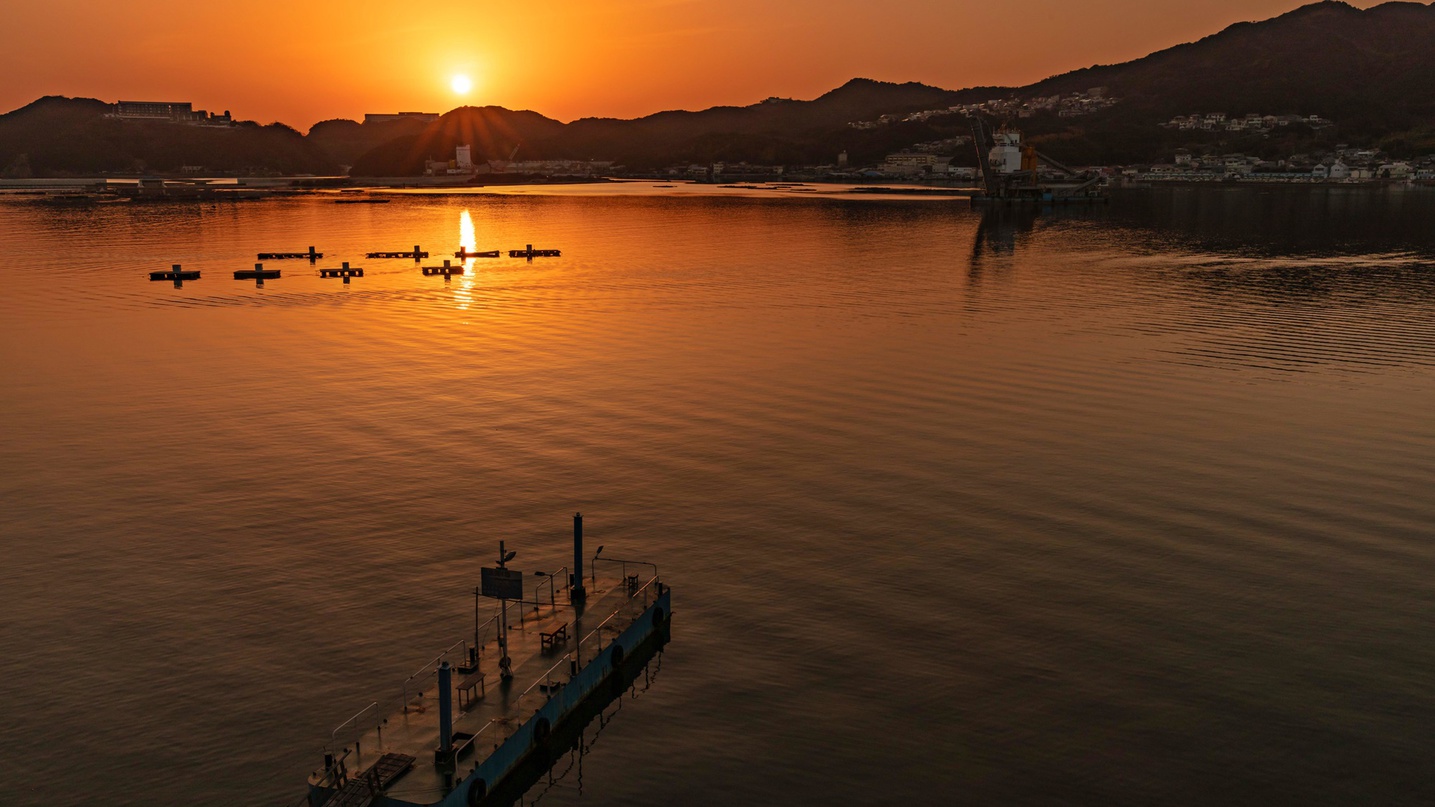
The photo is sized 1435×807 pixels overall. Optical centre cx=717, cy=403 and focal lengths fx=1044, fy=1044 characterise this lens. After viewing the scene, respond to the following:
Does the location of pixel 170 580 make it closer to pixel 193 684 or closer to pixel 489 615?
pixel 193 684

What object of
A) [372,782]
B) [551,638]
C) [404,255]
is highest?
[404,255]

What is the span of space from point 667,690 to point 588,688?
251 centimetres

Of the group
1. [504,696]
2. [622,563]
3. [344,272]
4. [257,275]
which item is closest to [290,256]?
[257,275]

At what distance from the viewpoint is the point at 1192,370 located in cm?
7775

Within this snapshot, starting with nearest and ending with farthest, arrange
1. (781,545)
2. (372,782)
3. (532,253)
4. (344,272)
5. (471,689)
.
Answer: (372,782), (471,689), (781,545), (344,272), (532,253)

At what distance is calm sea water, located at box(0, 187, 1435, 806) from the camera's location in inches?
1148

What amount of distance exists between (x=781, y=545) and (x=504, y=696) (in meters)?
16.0

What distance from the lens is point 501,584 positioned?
32125 mm

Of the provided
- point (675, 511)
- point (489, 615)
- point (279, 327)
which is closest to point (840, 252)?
point (279, 327)

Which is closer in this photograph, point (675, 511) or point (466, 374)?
point (675, 511)

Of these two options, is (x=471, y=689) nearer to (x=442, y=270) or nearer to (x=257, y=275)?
(x=257, y=275)

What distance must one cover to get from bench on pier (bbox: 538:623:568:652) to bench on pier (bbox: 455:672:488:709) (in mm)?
2581

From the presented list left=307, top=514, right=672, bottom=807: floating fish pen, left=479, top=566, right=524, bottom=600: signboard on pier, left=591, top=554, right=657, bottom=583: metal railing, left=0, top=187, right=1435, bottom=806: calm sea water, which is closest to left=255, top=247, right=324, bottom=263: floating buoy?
left=0, top=187, right=1435, bottom=806: calm sea water

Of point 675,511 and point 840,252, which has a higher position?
point 840,252
